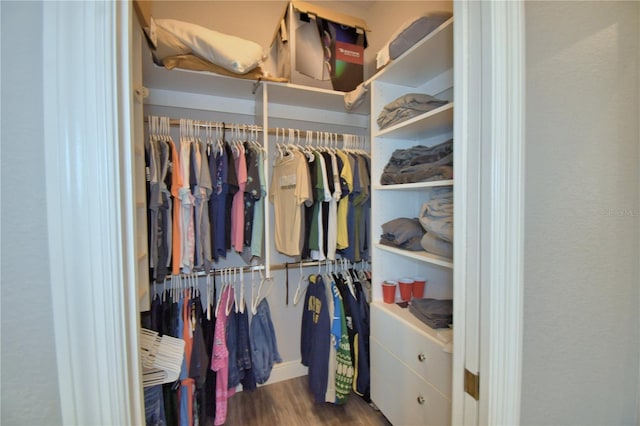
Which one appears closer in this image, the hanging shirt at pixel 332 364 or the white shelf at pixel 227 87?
the white shelf at pixel 227 87

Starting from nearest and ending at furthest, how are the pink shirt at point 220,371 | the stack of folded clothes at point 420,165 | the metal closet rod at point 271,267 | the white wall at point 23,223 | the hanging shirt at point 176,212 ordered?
the white wall at point 23,223 → the stack of folded clothes at point 420,165 → the hanging shirt at point 176,212 → the pink shirt at point 220,371 → the metal closet rod at point 271,267

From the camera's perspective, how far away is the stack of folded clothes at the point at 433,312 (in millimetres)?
1357

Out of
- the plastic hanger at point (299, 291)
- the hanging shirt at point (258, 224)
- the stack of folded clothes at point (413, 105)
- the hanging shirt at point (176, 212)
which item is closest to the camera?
the stack of folded clothes at point (413, 105)

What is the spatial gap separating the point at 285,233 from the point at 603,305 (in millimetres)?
1542

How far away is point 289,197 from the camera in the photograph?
6.03 feet

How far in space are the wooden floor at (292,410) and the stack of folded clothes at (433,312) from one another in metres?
0.84

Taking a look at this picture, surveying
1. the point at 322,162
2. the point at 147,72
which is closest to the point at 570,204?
the point at 322,162

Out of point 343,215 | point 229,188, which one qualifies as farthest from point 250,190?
point 343,215

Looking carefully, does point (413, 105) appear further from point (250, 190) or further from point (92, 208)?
point (92, 208)

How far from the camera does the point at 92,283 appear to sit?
17.1 inches

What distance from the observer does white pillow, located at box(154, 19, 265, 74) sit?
1478mm

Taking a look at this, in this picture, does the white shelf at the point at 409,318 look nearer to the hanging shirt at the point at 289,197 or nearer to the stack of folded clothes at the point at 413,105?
the hanging shirt at the point at 289,197

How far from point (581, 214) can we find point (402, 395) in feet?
4.22

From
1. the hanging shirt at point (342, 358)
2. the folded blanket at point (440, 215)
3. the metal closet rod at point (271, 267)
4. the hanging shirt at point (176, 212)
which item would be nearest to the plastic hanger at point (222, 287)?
the metal closet rod at point (271, 267)
